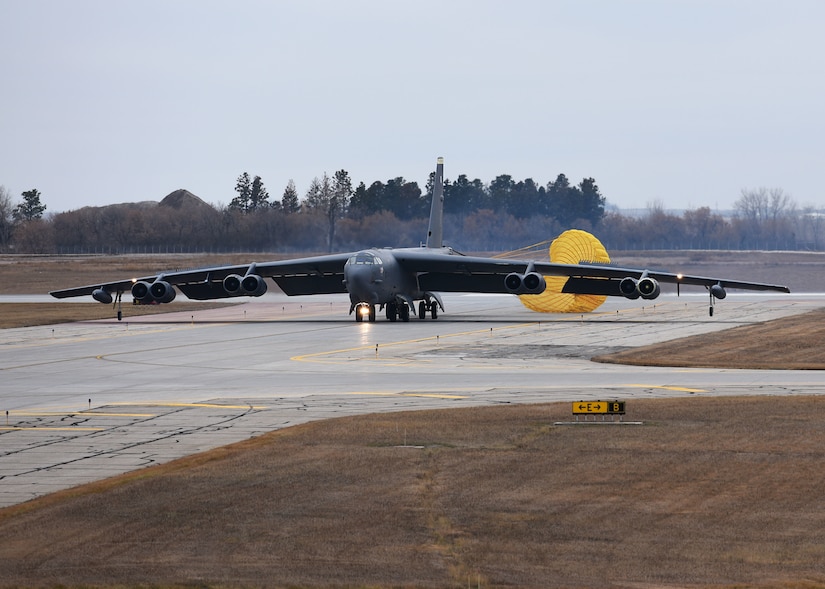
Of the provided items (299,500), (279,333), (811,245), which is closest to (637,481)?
(299,500)

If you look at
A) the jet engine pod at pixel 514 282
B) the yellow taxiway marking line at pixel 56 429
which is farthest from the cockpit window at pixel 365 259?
the yellow taxiway marking line at pixel 56 429

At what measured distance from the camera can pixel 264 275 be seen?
5609 centimetres

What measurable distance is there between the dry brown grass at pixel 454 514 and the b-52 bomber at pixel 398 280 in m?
30.7

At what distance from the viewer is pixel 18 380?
31.3 meters

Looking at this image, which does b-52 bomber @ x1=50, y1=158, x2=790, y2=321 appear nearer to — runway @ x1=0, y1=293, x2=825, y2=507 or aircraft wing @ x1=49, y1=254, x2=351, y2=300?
aircraft wing @ x1=49, y1=254, x2=351, y2=300

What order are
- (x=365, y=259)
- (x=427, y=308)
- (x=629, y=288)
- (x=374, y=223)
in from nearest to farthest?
(x=629, y=288) < (x=365, y=259) < (x=427, y=308) < (x=374, y=223)

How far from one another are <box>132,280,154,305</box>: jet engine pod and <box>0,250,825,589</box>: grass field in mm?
32969

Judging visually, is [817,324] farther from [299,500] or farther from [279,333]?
[299,500]

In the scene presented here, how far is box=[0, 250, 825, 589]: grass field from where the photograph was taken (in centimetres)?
1180

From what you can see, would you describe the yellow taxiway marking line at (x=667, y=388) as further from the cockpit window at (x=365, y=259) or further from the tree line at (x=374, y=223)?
the tree line at (x=374, y=223)

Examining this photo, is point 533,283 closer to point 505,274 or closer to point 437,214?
point 505,274

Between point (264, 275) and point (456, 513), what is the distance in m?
42.6

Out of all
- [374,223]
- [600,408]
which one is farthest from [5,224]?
[600,408]

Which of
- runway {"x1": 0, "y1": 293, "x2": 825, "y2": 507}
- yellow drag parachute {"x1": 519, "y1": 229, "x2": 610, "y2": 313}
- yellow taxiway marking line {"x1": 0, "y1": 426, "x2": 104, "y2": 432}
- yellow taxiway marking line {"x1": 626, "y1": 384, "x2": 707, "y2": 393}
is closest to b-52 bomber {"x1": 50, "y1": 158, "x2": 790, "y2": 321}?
runway {"x1": 0, "y1": 293, "x2": 825, "y2": 507}
